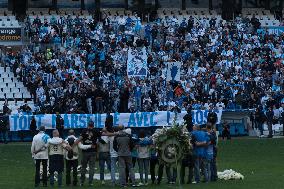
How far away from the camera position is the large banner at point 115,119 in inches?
1882

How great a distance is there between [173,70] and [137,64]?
238cm

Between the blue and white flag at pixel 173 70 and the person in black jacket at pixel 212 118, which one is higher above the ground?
the blue and white flag at pixel 173 70

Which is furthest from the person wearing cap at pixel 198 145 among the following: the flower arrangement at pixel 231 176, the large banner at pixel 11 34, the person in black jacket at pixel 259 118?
the large banner at pixel 11 34

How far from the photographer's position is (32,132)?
158 ft

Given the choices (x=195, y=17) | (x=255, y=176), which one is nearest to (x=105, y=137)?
(x=255, y=176)

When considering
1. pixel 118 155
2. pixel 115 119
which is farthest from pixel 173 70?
pixel 118 155

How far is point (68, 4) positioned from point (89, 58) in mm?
10883

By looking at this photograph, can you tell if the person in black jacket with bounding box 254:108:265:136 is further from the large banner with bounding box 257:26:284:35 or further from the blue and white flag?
the large banner with bounding box 257:26:284:35

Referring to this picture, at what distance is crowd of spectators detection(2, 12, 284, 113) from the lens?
5122 cm

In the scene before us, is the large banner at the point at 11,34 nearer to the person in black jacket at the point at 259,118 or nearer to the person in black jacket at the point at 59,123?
the person in black jacket at the point at 59,123

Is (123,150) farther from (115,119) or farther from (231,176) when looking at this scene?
(115,119)

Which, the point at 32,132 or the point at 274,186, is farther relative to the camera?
the point at 32,132

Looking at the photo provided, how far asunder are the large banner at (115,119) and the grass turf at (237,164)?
1610mm

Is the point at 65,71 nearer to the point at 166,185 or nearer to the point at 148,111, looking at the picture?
the point at 148,111
